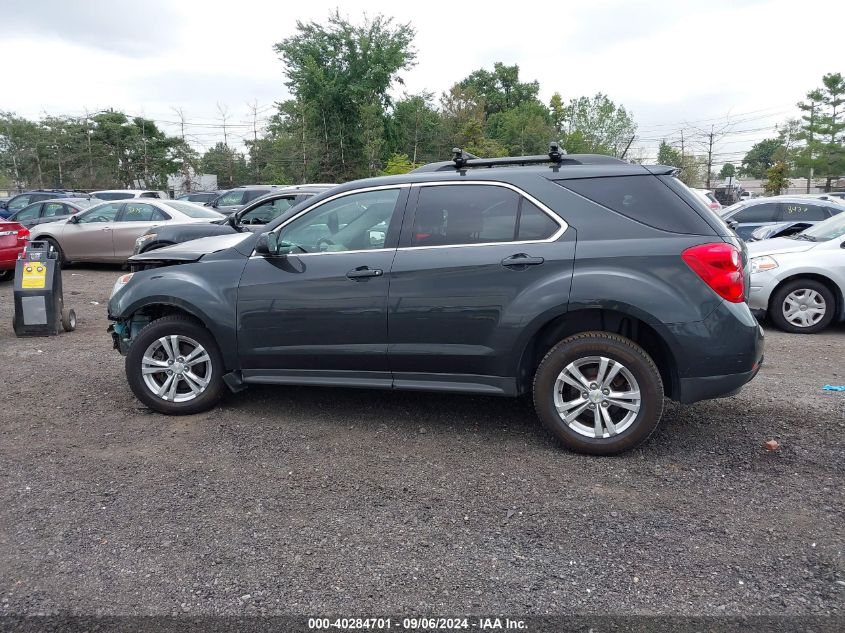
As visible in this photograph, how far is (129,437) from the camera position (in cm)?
478

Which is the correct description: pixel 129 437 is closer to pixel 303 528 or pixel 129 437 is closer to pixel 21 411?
pixel 21 411

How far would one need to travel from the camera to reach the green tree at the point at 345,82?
128ft

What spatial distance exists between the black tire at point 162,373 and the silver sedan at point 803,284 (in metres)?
6.38

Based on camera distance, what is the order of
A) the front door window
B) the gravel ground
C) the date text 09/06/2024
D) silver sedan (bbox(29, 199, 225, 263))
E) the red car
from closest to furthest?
the date text 09/06/2024, the gravel ground, the front door window, the red car, silver sedan (bbox(29, 199, 225, 263))

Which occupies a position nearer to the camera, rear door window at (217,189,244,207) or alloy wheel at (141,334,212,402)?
alloy wheel at (141,334,212,402)

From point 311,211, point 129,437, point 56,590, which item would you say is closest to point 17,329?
point 129,437

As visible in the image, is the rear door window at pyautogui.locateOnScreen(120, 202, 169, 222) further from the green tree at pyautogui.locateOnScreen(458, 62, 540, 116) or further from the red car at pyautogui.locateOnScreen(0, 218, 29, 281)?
the green tree at pyautogui.locateOnScreen(458, 62, 540, 116)

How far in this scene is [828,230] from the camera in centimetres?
850

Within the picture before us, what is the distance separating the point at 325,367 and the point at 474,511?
→ 167 centimetres

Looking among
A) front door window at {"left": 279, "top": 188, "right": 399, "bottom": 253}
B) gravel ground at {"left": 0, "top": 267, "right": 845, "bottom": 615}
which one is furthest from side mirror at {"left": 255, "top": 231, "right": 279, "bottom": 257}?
gravel ground at {"left": 0, "top": 267, "right": 845, "bottom": 615}

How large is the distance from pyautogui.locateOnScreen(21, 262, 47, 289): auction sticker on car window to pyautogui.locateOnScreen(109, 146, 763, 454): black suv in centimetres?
377

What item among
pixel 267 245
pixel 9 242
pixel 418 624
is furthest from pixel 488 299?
pixel 9 242

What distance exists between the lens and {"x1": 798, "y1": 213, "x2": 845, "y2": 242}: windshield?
8297 millimetres

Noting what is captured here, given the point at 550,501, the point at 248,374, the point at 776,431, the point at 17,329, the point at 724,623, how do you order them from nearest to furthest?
1. the point at 724,623
2. the point at 550,501
3. the point at 776,431
4. the point at 248,374
5. the point at 17,329
